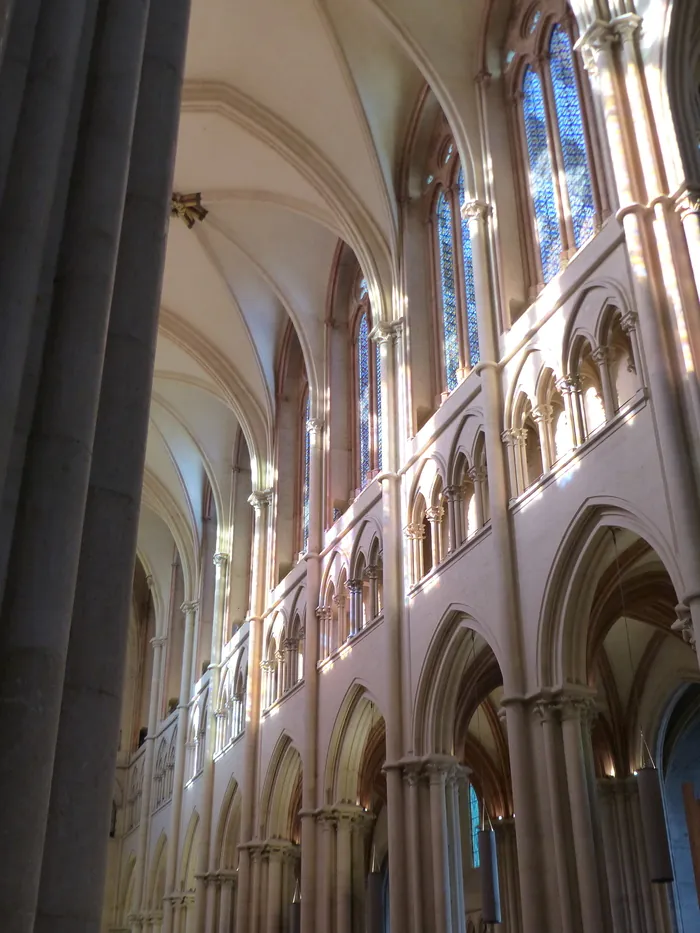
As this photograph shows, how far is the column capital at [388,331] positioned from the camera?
15.1m

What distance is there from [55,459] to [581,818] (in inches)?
265

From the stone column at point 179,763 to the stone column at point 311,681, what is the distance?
28.2ft

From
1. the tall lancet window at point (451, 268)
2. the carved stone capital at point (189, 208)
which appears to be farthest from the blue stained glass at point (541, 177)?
the carved stone capital at point (189, 208)

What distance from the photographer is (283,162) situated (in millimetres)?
16547

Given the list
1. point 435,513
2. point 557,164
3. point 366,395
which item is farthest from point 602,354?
point 366,395

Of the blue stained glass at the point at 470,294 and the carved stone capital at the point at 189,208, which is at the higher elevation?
the carved stone capital at the point at 189,208

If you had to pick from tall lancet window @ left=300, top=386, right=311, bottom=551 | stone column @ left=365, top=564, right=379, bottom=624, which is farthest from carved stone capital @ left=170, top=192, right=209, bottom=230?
stone column @ left=365, top=564, right=379, bottom=624

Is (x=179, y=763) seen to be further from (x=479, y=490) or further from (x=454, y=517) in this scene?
(x=479, y=490)

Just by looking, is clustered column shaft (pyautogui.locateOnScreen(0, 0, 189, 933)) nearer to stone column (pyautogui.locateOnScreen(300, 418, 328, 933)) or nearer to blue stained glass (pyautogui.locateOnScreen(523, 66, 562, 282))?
blue stained glass (pyautogui.locateOnScreen(523, 66, 562, 282))

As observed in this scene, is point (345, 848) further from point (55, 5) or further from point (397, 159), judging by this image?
point (55, 5)

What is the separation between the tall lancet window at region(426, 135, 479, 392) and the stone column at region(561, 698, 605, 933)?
5221mm

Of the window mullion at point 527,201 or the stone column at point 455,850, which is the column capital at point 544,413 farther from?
the stone column at point 455,850

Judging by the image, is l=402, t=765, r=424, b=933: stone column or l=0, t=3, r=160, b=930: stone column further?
l=402, t=765, r=424, b=933: stone column

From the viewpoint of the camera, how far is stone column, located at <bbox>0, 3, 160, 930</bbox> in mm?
3648
